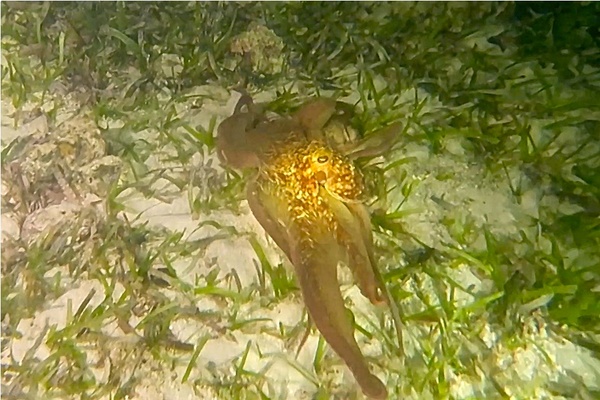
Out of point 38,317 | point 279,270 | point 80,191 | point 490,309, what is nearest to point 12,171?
point 80,191

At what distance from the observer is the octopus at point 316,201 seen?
1.04 meters

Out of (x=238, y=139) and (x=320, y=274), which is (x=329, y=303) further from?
(x=238, y=139)

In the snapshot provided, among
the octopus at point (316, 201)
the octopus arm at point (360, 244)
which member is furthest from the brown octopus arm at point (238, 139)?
the octopus arm at point (360, 244)

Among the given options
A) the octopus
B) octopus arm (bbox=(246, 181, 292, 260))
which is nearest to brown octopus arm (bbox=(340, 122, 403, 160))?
the octopus

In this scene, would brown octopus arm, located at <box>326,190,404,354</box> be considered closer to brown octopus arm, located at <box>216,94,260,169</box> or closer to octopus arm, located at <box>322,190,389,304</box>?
octopus arm, located at <box>322,190,389,304</box>

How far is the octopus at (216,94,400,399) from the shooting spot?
1040 mm

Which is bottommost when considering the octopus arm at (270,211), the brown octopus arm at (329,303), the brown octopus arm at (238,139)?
the brown octopus arm at (329,303)

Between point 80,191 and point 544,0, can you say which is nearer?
point 80,191

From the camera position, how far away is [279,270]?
3.54 feet

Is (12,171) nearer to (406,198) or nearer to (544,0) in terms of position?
(406,198)

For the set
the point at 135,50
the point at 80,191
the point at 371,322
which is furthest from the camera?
the point at 135,50

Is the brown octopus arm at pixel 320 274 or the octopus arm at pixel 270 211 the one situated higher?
the octopus arm at pixel 270 211

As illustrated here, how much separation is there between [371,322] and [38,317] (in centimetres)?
49

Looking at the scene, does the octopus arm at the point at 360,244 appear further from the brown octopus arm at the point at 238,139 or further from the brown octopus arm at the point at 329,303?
the brown octopus arm at the point at 238,139
